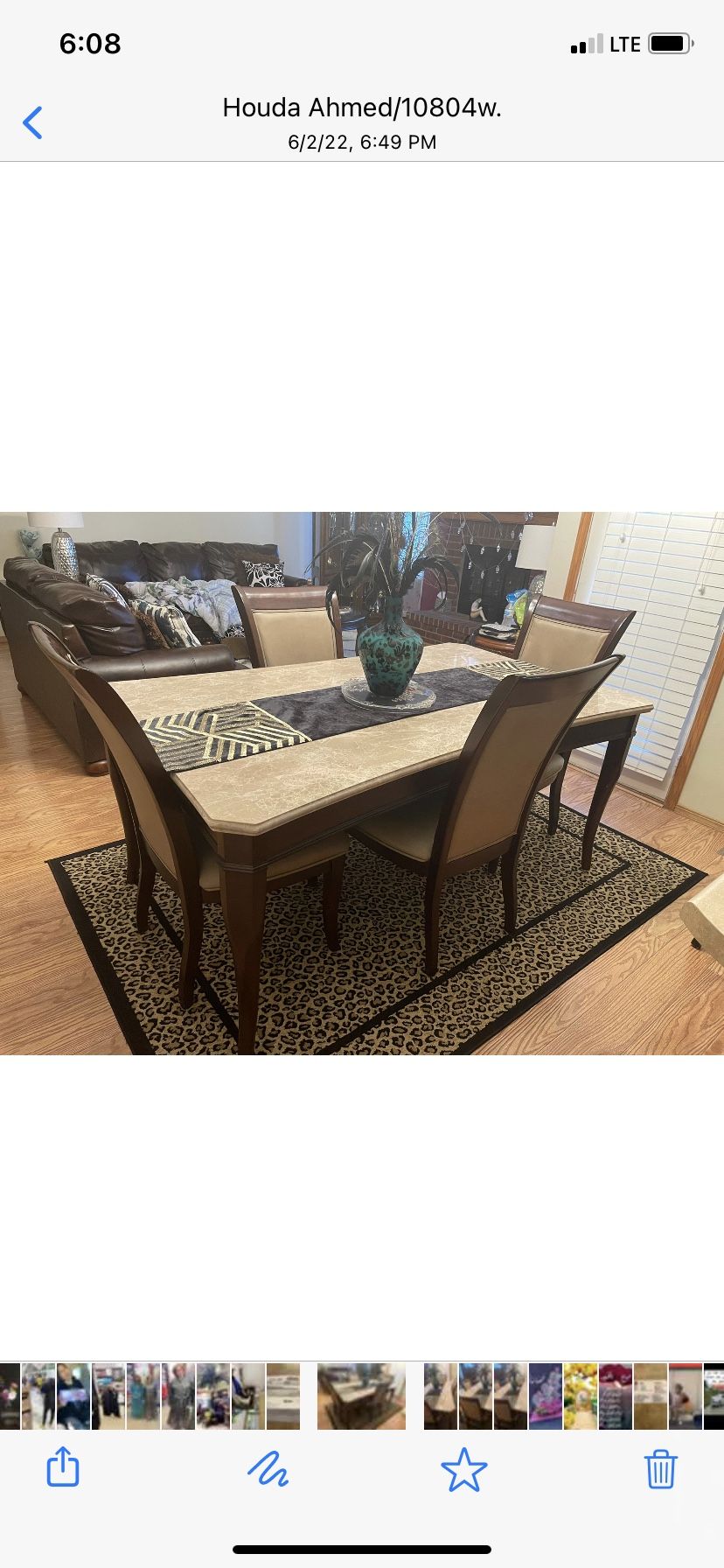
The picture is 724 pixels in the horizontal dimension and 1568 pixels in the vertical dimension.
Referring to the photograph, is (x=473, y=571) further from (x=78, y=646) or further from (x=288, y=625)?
(x=78, y=646)

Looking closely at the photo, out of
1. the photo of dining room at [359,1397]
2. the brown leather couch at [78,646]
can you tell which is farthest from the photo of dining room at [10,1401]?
the brown leather couch at [78,646]

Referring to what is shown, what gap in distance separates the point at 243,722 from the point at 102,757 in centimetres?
152

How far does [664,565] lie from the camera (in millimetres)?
2857

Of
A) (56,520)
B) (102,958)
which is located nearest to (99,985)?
(102,958)

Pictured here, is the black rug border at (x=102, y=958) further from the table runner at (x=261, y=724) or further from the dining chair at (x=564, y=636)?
the dining chair at (x=564, y=636)

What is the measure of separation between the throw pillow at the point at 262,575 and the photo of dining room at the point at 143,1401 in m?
4.76

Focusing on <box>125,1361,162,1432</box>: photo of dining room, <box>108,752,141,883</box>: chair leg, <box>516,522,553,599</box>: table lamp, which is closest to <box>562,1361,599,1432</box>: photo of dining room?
<box>125,1361,162,1432</box>: photo of dining room

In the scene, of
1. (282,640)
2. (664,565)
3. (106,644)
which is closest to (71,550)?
(106,644)

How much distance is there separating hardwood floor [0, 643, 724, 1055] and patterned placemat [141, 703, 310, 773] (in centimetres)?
71

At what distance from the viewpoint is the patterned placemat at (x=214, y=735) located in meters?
1.45

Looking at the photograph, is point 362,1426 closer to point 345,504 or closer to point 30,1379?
point 30,1379

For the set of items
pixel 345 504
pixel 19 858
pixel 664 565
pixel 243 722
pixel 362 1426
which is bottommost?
pixel 19 858

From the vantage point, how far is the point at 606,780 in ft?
7.46

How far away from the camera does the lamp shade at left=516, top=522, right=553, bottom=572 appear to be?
3.36 meters
